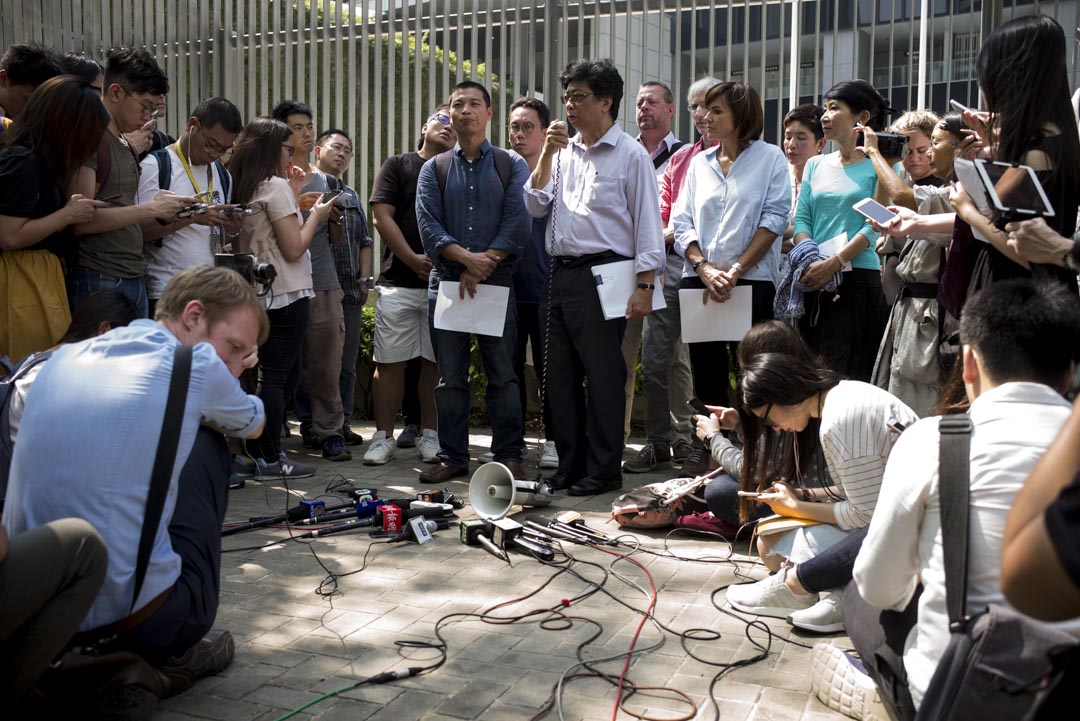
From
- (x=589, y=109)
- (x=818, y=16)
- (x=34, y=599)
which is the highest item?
(x=818, y=16)

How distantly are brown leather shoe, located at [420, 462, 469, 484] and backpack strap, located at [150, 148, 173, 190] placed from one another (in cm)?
222

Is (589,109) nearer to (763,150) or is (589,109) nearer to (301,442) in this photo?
(763,150)

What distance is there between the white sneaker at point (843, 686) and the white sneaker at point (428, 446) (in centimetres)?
387

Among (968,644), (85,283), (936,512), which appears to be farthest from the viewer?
(85,283)

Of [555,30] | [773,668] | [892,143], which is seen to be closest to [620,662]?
[773,668]

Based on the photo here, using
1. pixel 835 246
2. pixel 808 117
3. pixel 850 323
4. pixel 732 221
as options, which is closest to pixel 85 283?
pixel 732 221

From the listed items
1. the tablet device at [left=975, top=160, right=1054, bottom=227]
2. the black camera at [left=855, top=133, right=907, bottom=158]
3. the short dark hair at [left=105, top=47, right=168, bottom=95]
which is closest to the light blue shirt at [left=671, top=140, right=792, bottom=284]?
the black camera at [left=855, top=133, right=907, bottom=158]

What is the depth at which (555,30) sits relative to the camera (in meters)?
9.02

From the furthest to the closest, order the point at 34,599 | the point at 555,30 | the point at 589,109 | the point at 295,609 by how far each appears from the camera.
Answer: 1. the point at 555,30
2. the point at 589,109
3. the point at 295,609
4. the point at 34,599

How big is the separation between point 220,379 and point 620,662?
161cm

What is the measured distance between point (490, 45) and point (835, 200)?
4.68 metres

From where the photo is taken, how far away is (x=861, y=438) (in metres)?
3.58

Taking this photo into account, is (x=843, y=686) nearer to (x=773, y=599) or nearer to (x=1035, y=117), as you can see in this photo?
(x=773, y=599)

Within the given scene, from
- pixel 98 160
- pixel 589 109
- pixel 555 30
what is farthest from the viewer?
pixel 555 30
